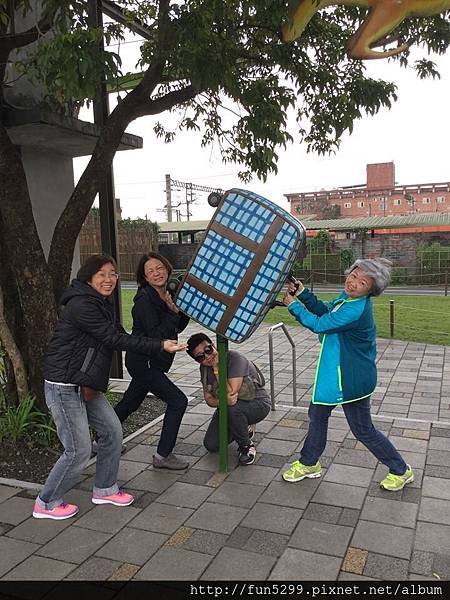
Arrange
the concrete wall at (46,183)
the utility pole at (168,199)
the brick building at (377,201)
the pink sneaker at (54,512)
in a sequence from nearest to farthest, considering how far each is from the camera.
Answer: the pink sneaker at (54,512) → the concrete wall at (46,183) → the utility pole at (168,199) → the brick building at (377,201)

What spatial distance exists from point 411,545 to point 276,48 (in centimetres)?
375

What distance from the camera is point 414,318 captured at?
11898mm

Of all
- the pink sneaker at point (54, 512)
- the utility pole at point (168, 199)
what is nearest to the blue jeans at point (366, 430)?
the pink sneaker at point (54, 512)

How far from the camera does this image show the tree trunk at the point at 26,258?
384 centimetres

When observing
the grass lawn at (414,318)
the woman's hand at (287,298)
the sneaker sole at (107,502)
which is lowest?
the grass lawn at (414,318)

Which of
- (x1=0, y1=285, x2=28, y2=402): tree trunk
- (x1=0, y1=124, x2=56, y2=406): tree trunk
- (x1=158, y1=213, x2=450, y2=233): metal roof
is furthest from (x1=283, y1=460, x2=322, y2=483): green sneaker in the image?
(x1=158, y1=213, x2=450, y2=233): metal roof

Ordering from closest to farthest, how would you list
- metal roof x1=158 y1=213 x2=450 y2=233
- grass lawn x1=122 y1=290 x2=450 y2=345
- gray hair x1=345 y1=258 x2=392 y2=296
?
gray hair x1=345 y1=258 x2=392 y2=296, grass lawn x1=122 y1=290 x2=450 y2=345, metal roof x1=158 y1=213 x2=450 y2=233

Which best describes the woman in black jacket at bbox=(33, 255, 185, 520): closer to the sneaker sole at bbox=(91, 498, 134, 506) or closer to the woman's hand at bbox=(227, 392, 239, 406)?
the sneaker sole at bbox=(91, 498, 134, 506)

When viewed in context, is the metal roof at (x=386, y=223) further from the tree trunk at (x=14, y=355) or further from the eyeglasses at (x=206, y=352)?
the tree trunk at (x=14, y=355)

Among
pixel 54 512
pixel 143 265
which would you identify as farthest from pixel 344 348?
pixel 54 512

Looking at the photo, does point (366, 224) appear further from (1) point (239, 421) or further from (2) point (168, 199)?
(1) point (239, 421)

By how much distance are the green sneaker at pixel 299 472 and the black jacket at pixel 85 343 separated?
1298mm

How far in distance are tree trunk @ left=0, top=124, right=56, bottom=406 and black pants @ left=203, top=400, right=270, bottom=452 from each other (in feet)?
4.70

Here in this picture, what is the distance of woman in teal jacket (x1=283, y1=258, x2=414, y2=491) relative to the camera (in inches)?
125
